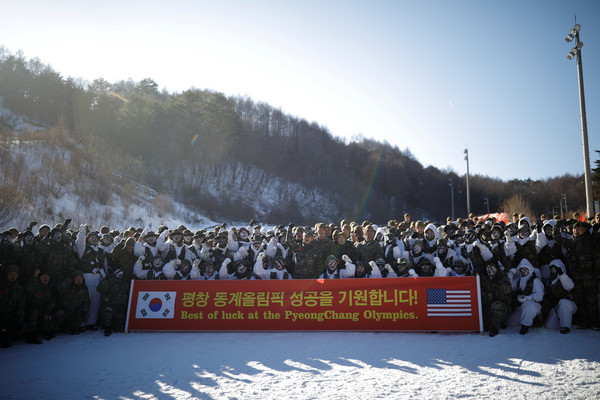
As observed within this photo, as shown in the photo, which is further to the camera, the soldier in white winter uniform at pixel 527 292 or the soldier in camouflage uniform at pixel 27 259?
the soldier in camouflage uniform at pixel 27 259

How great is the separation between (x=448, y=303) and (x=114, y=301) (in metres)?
6.58

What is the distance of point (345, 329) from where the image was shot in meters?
6.66

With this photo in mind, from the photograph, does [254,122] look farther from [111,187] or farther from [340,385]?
[340,385]

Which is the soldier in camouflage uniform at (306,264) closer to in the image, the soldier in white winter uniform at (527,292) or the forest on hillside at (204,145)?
the soldier in white winter uniform at (527,292)

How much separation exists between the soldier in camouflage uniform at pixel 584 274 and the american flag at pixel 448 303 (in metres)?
2.01

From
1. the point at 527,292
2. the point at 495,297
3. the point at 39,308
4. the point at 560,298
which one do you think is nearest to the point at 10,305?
the point at 39,308

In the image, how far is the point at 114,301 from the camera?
7.30 metres

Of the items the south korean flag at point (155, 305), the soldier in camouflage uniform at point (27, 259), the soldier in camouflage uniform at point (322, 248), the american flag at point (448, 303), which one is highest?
the soldier in camouflage uniform at point (322, 248)

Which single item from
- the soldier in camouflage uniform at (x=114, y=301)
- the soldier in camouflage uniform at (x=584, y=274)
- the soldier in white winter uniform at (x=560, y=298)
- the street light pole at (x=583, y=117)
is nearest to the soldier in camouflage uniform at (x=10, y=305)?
the soldier in camouflage uniform at (x=114, y=301)

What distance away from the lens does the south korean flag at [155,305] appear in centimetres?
710

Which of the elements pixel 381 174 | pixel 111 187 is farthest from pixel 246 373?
pixel 381 174

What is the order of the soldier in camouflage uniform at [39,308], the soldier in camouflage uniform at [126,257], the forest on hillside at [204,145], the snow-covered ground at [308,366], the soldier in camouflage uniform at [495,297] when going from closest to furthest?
the snow-covered ground at [308,366]
the soldier in camouflage uniform at [495,297]
the soldier in camouflage uniform at [39,308]
the soldier in camouflage uniform at [126,257]
the forest on hillside at [204,145]

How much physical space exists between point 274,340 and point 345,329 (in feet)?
4.40

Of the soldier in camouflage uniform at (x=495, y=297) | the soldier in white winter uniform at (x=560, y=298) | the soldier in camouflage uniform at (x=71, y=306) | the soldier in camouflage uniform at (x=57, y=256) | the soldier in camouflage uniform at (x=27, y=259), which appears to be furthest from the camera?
the soldier in camouflage uniform at (x=57, y=256)
